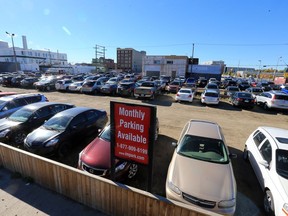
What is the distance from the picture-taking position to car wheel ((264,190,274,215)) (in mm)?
3637

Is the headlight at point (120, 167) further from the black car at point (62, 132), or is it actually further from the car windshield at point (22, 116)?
the car windshield at point (22, 116)

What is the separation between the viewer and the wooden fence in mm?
3186

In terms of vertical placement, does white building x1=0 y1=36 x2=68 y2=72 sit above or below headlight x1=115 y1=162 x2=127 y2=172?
above

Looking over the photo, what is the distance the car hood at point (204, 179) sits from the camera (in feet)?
11.2

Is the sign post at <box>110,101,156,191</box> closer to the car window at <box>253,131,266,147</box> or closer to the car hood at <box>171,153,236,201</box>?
the car hood at <box>171,153,236,201</box>

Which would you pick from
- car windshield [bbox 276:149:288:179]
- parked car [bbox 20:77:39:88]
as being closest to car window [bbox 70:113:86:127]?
car windshield [bbox 276:149:288:179]

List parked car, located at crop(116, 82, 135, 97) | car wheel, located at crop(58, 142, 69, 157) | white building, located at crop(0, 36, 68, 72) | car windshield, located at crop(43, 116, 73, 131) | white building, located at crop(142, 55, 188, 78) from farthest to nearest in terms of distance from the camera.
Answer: white building, located at crop(0, 36, 68, 72), white building, located at crop(142, 55, 188, 78), parked car, located at crop(116, 82, 135, 97), car windshield, located at crop(43, 116, 73, 131), car wheel, located at crop(58, 142, 69, 157)

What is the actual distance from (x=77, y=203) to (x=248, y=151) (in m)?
5.58

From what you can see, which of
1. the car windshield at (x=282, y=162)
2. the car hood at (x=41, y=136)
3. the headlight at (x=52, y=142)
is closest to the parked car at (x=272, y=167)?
the car windshield at (x=282, y=162)

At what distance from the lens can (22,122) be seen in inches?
275

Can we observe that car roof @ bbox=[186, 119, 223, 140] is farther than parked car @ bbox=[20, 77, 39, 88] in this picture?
No

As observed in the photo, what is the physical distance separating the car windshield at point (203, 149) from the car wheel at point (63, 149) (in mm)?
4040

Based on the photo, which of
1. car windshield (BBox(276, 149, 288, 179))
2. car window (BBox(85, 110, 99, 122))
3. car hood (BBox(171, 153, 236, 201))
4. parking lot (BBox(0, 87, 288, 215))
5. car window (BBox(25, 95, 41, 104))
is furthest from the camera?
car window (BBox(25, 95, 41, 104))

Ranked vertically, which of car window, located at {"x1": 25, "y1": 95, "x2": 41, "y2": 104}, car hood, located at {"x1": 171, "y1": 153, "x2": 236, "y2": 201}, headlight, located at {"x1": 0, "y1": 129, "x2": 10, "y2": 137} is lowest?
headlight, located at {"x1": 0, "y1": 129, "x2": 10, "y2": 137}
